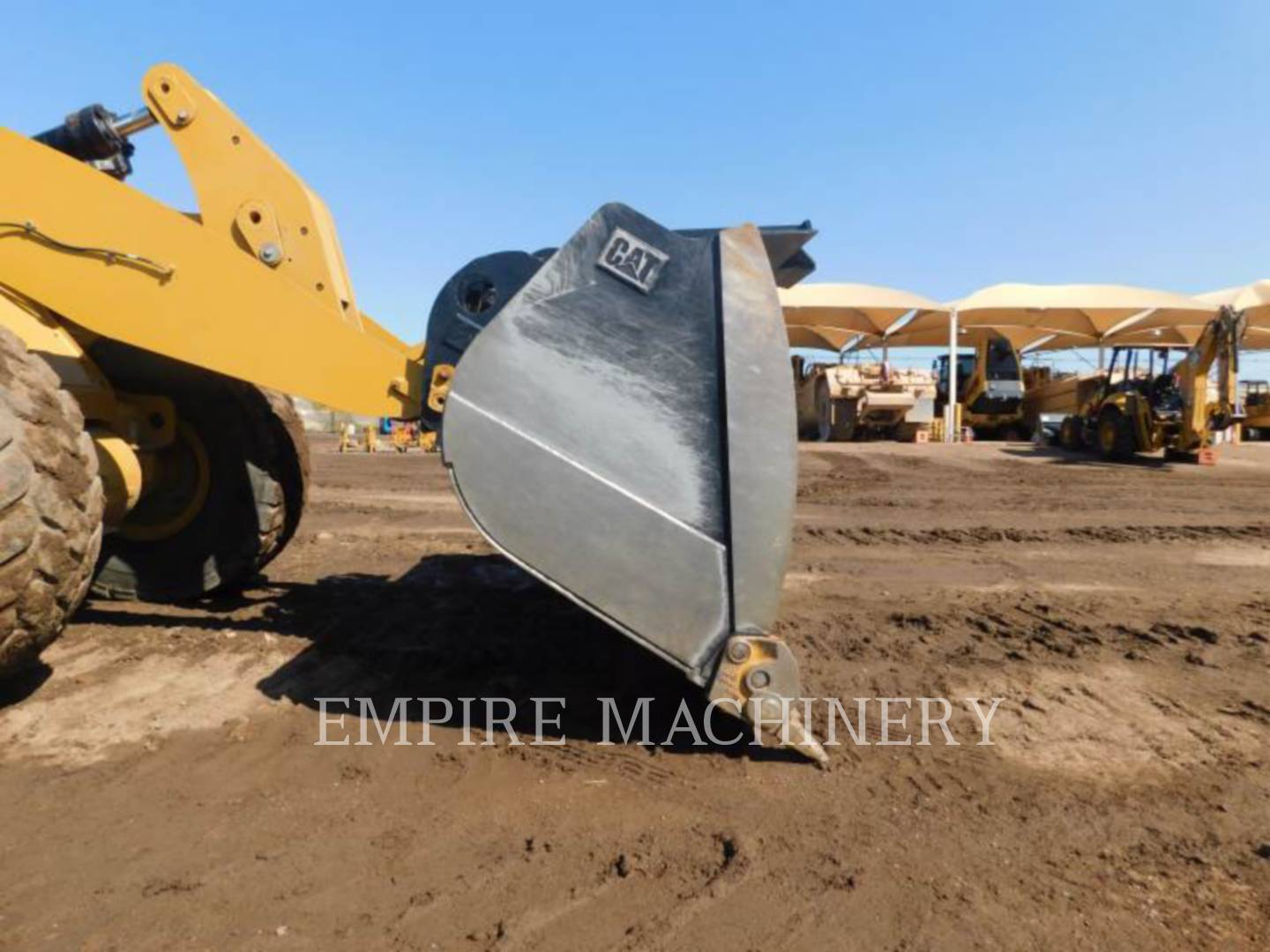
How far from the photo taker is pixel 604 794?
2754 mm

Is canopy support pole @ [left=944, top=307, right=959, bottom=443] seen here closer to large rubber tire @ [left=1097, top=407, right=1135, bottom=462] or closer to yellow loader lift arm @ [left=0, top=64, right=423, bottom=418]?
large rubber tire @ [left=1097, top=407, right=1135, bottom=462]

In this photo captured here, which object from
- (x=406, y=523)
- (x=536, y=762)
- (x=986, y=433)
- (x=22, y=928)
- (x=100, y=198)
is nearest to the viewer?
(x=22, y=928)

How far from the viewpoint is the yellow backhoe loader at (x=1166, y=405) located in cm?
1580

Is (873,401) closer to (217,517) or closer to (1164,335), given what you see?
(217,517)

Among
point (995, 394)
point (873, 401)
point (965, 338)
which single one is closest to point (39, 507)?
point (873, 401)

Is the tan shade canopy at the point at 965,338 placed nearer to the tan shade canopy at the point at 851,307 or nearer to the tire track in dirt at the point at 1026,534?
the tan shade canopy at the point at 851,307

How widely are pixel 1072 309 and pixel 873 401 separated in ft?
54.1

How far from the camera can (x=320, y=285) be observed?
3.64 metres

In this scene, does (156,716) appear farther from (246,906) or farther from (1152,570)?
(1152,570)

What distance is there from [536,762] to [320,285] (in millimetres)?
2133

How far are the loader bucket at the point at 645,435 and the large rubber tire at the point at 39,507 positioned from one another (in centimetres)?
129

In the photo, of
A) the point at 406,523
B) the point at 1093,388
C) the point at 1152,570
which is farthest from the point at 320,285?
the point at 1093,388

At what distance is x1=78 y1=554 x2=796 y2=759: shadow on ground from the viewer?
136 inches

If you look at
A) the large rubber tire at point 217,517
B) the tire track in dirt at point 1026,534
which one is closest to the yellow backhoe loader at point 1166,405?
the tire track in dirt at point 1026,534
